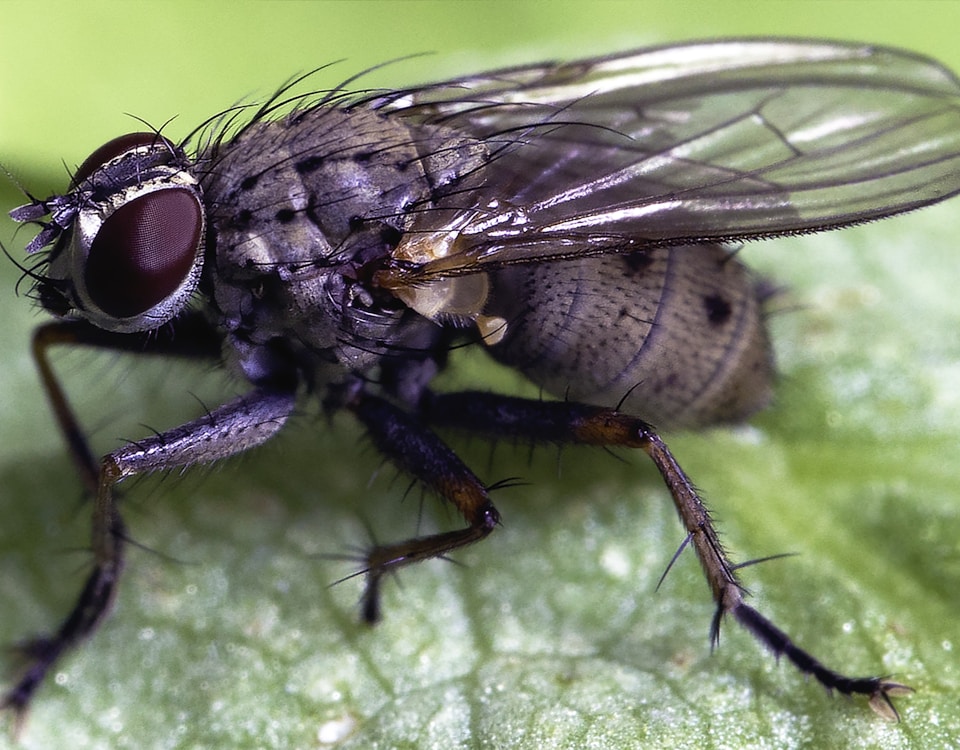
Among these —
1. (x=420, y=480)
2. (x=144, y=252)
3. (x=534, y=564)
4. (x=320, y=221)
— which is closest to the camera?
(x=144, y=252)

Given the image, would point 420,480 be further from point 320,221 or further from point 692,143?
point 692,143

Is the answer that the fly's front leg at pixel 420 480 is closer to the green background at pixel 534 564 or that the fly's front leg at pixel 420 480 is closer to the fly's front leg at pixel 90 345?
the green background at pixel 534 564

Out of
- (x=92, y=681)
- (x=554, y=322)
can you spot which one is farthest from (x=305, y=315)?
(x=92, y=681)

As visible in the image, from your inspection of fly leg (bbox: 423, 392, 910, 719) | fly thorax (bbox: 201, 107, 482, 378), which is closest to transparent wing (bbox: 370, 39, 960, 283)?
fly thorax (bbox: 201, 107, 482, 378)

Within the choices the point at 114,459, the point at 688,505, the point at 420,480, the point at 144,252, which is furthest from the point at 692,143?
the point at 114,459

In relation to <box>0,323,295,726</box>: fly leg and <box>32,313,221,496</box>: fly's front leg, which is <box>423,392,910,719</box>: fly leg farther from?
<box>32,313,221,496</box>: fly's front leg

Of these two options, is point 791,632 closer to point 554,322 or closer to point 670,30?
point 554,322
